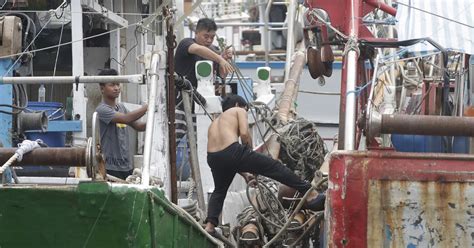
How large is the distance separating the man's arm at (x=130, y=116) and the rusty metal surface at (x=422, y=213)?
2.82 metres

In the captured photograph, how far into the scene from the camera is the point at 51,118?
9305 mm

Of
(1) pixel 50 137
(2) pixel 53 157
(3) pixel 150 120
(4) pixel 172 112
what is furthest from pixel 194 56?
(2) pixel 53 157

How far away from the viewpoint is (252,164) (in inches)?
381

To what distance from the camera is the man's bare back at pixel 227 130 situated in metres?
9.67

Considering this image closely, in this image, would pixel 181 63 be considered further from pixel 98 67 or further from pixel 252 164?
pixel 252 164

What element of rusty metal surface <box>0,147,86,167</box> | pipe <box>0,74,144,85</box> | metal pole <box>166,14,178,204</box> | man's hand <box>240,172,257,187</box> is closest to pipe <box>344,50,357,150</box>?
pipe <box>0,74,144,85</box>

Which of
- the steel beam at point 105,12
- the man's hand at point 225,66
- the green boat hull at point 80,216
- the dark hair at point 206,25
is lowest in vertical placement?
the green boat hull at point 80,216

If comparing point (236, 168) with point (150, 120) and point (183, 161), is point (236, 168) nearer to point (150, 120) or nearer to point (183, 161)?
point (183, 161)

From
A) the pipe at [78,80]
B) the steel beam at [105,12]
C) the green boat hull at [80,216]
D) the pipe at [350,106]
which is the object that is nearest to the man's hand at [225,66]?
the steel beam at [105,12]

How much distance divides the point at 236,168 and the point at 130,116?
129 centimetres

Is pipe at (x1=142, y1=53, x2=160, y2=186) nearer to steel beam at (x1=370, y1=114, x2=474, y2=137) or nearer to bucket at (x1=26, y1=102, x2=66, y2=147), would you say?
steel beam at (x1=370, y1=114, x2=474, y2=137)

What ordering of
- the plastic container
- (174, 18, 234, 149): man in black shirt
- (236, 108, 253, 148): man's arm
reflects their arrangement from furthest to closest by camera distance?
(174, 18, 234, 149): man in black shirt → the plastic container → (236, 108, 253, 148): man's arm

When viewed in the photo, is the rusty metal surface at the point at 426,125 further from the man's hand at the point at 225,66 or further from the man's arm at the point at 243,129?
the man's hand at the point at 225,66

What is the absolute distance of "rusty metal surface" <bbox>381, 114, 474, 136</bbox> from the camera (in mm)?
6512
